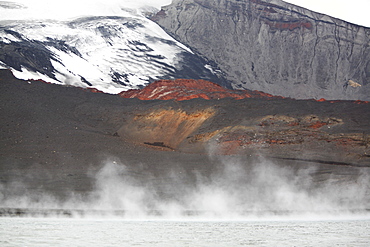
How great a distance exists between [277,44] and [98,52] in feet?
180

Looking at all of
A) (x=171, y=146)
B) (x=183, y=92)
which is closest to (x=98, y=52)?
(x=183, y=92)

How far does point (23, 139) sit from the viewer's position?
2147 inches

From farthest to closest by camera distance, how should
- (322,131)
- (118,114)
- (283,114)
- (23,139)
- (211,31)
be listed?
(211,31)
(118,114)
(283,114)
(322,131)
(23,139)

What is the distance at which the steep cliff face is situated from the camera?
16638 cm

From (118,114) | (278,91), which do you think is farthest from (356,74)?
(118,114)

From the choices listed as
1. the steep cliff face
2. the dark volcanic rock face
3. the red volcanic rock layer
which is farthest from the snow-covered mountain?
the dark volcanic rock face

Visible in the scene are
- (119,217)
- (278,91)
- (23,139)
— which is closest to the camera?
(119,217)

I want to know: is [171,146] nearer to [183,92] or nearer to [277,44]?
[183,92]

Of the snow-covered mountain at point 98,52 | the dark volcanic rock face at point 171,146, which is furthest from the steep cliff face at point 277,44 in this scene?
the dark volcanic rock face at point 171,146

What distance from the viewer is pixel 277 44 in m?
175

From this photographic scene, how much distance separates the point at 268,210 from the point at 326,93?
132259 millimetres

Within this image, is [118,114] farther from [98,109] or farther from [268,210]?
[268,210]

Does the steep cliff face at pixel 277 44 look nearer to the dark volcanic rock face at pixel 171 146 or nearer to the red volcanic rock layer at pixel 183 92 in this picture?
the red volcanic rock layer at pixel 183 92

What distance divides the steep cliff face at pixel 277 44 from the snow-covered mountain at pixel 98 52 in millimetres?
10364
